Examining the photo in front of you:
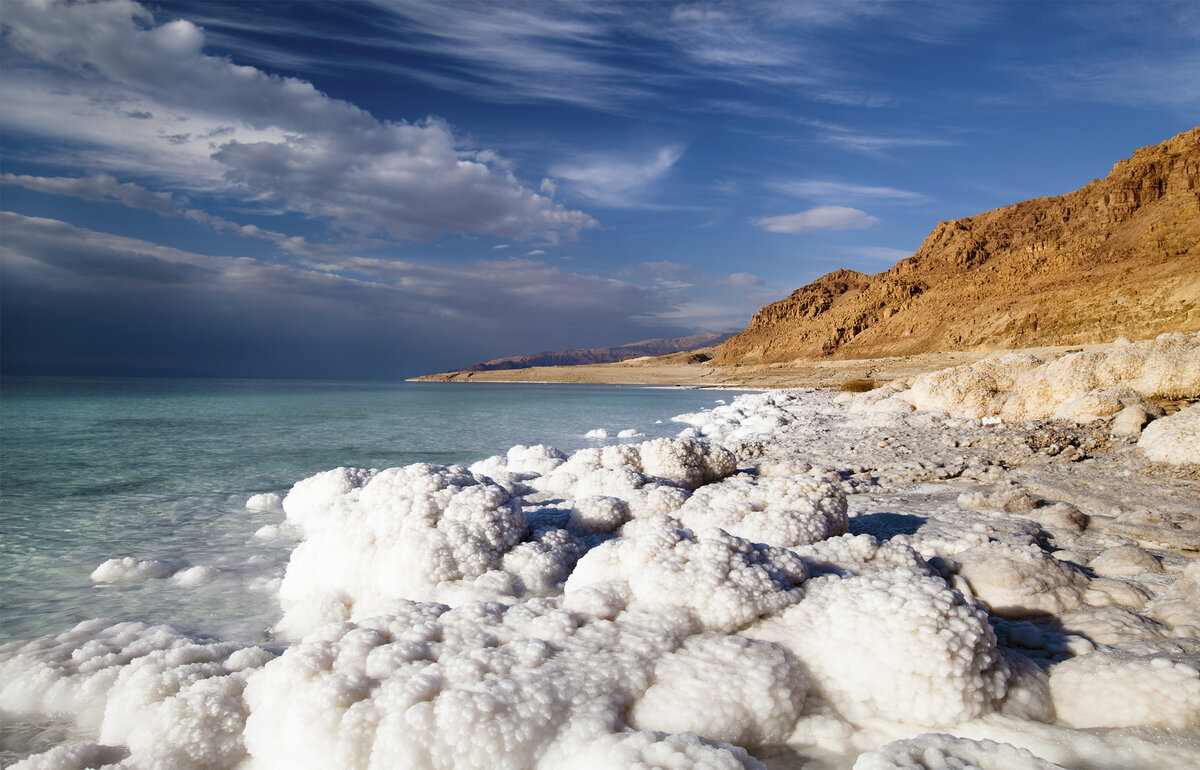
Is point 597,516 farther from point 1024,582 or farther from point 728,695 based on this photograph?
point 1024,582

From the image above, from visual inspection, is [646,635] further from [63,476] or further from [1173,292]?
[1173,292]

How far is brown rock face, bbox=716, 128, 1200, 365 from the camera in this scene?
40250 millimetres

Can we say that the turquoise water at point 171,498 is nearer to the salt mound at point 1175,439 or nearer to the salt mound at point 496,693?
the salt mound at point 496,693

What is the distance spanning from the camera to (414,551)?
380cm

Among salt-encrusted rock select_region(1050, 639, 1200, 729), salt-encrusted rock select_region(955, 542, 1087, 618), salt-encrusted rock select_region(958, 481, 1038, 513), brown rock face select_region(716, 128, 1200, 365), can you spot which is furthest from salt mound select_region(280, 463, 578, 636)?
brown rock face select_region(716, 128, 1200, 365)

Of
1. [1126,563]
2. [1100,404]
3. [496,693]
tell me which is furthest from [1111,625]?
[1100,404]

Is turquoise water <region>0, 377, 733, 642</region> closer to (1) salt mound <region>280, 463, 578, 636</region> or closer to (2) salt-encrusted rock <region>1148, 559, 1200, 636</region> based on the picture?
(1) salt mound <region>280, 463, 578, 636</region>

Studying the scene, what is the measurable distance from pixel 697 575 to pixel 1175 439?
22.4ft

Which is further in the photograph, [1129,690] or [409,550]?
[409,550]

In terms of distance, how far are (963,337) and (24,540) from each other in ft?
199

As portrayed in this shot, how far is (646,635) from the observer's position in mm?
2648

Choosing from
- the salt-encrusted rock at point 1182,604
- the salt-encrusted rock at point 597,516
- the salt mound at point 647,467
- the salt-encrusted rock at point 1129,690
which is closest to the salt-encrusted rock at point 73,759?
the salt-encrusted rock at point 597,516

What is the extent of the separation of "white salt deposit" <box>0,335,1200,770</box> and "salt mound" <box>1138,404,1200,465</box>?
5.52 ft

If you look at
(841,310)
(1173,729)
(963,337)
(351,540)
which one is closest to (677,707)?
(1173,729)
